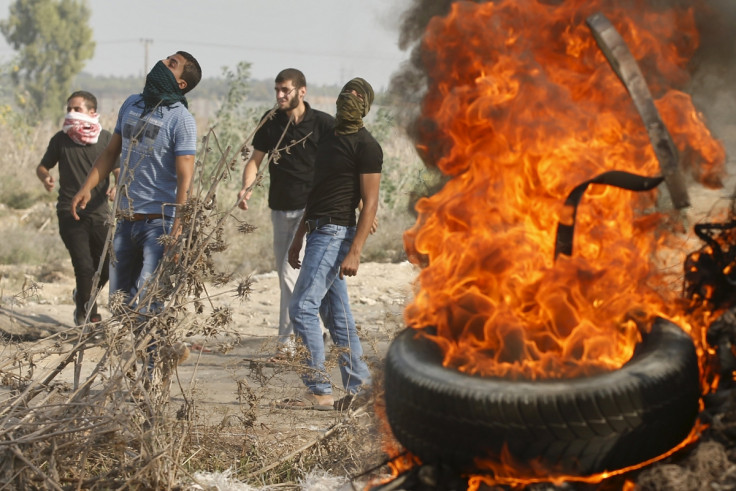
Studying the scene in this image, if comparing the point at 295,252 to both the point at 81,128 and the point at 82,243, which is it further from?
the point at 81,128

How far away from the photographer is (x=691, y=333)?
12.4ft

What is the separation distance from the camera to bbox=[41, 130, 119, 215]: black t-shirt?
9.13 metres

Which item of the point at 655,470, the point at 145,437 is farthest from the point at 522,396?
the point at 145,437

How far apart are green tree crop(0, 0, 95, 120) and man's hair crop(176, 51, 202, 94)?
46601 millimetres

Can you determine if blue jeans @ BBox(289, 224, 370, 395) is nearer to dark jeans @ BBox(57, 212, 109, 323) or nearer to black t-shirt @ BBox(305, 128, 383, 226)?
black t-shirt @ BBox(305, 128, 383, 226)

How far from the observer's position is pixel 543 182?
12.5 feet

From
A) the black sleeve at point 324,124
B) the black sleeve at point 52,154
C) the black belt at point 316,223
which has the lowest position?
the black belt at point 316,223

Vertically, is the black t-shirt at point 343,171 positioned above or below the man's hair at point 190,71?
below

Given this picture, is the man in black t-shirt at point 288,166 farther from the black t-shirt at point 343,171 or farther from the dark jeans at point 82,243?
the dark jeans at point 82,243

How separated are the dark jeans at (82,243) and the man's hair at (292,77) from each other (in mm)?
2745

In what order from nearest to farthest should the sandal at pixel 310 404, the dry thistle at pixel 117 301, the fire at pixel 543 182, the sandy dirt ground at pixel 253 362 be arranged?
1. the fire at pixel 543 182
2. the dry thistle at pixel 117 301
3. the sandy dirt ground at pixel 253 362
4. the sandal at pixel 310 404

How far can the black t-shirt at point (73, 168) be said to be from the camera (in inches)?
360

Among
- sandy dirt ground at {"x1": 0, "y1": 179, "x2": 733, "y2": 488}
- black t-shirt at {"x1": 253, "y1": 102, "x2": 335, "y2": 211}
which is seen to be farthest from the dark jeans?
black t-shirt at {"x1": 253, "y1": 102, "x2": 335, "y2": 211}

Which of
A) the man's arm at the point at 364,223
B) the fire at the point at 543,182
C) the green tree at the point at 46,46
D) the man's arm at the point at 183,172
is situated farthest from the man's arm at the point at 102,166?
the green tree at the point at 46,46
